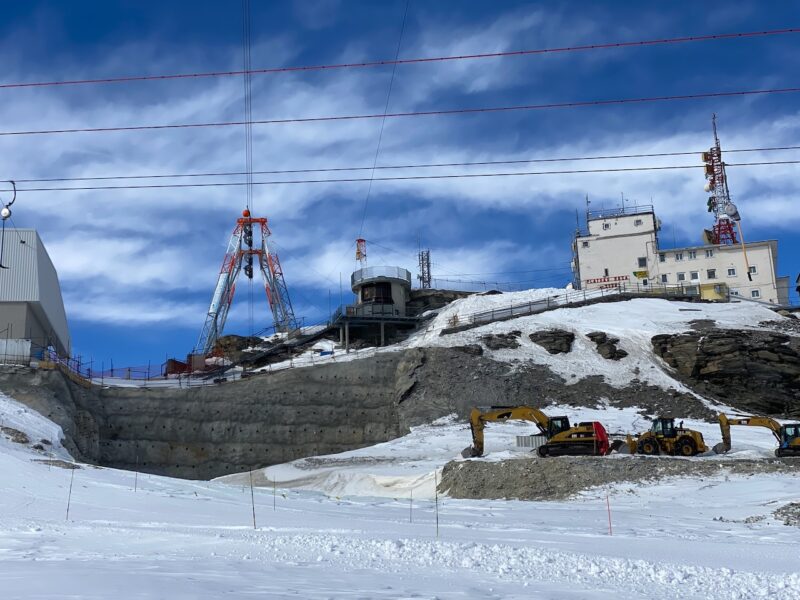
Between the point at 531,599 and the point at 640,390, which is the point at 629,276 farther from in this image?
the point at 531,599

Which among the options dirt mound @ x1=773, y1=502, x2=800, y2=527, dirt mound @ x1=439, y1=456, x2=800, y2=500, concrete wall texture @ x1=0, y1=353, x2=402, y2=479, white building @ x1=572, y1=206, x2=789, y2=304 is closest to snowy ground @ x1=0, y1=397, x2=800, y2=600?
dirt mound @ x1=773, y1=502, x2=800, y2=527

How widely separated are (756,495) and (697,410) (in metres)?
24.7

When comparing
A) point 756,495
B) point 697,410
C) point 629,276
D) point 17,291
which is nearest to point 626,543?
point 756,495

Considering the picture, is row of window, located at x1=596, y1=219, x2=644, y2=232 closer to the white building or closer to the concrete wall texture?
the white building

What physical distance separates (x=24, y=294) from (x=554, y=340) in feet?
110

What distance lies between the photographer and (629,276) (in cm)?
7756

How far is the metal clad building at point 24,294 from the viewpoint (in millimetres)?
50969

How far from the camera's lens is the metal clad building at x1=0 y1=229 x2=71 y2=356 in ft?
167

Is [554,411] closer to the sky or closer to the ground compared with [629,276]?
closer to the ground

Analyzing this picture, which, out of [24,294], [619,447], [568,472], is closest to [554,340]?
[619,447]

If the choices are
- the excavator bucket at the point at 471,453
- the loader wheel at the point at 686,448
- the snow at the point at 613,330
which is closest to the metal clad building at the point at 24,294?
the snow at the point at 613,330

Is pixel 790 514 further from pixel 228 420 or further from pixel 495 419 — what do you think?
pixel 228 420

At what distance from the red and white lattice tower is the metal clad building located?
58.3 m

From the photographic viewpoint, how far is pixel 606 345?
5738 centimetres
